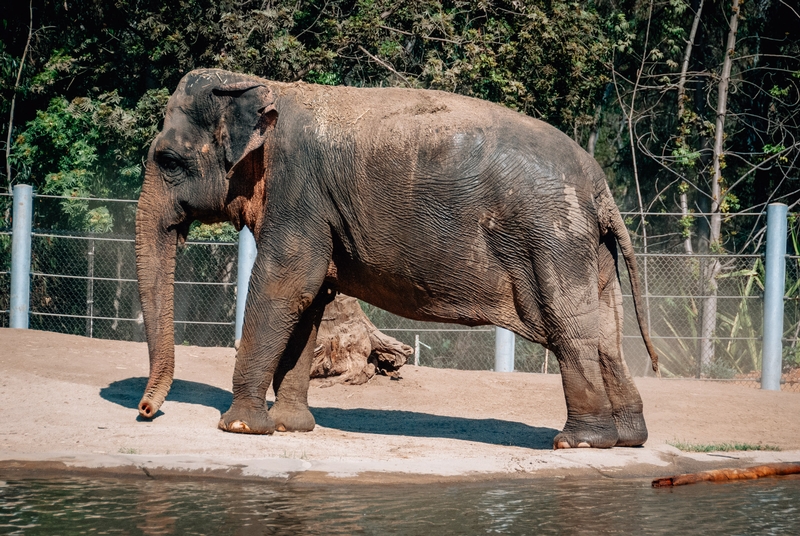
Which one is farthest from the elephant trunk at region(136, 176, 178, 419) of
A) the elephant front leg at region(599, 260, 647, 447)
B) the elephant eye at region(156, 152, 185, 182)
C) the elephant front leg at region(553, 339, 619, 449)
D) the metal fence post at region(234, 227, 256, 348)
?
the metal fence post at region(234, 227, 256, 348)

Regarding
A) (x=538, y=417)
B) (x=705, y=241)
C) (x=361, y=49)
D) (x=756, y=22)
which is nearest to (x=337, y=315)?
(x=538, y=417)

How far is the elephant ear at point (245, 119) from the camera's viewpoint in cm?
727

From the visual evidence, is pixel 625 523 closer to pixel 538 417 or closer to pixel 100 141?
pixel 538 417

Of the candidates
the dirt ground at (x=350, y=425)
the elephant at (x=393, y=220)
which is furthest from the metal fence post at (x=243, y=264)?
the elephant at (x=393, y=220)

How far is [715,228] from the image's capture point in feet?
52.7

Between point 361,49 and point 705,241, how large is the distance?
274 inches

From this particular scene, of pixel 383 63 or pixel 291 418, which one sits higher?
pixel 383 63

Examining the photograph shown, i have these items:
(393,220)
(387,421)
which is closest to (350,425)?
(387,421)

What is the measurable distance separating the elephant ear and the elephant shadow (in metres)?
2.12

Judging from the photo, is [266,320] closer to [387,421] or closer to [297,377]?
[297,377]

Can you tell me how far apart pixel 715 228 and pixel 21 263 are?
1032 centimetres

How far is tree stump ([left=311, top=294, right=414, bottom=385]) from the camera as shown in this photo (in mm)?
10094

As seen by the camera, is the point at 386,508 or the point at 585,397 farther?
the point at 585,397

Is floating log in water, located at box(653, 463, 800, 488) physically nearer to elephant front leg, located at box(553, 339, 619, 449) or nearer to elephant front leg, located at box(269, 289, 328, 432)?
elephant front leg, located at box(553, 339, 619, 449)
